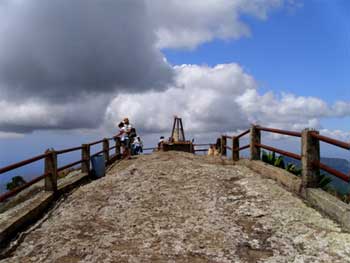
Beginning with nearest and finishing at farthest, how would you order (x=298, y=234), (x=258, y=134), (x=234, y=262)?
(x=234, y=262), (x=298, y=234), (x=258, y=134)

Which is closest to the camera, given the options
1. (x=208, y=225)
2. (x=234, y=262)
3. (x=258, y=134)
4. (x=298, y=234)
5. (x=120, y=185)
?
(x=234, y=262)

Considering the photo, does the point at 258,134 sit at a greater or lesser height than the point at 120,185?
greater

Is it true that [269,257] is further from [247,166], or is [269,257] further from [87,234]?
[247,166]

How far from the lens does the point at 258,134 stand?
1380 centimetres

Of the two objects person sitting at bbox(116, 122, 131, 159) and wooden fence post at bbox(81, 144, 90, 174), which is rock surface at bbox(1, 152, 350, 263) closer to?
wooden fence post at bbox(81, 144, 90, 174)

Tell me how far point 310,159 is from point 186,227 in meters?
A: 3.11

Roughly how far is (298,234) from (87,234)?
10.7 feet

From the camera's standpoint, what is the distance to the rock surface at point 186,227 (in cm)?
633

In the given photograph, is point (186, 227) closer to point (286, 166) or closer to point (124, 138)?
point (286, 166)

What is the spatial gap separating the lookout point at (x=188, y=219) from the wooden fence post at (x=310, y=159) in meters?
0.02

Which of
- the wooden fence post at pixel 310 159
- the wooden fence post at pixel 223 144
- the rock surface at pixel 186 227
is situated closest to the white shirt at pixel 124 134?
the wooden fence post at pixel 223 144

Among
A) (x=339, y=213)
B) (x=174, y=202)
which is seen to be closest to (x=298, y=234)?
(x=339, y=213)

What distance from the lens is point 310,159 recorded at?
353 inches

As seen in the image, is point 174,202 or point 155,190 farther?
point 155,190
